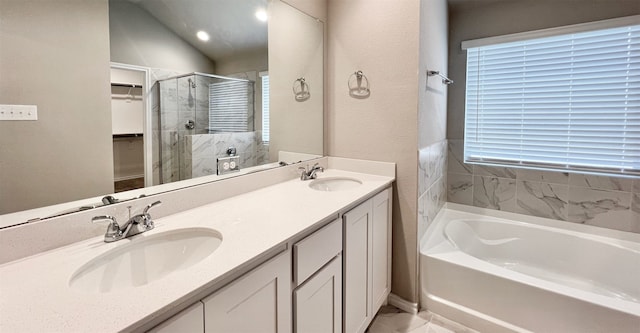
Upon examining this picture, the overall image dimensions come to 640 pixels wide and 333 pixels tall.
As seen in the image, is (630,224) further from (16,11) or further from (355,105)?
(16,11)

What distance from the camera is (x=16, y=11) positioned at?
931 mm

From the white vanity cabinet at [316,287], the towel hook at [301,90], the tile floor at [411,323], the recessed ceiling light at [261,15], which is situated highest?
the recessed ceiling light at [261,15]

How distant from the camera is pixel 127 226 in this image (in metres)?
1.09

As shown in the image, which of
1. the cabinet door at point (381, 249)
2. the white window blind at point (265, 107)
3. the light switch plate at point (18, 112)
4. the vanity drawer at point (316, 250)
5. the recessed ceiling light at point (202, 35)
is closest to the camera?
the light switch plate at point (18, 112)

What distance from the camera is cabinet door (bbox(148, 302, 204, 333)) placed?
2.32ft

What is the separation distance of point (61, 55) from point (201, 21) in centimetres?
68

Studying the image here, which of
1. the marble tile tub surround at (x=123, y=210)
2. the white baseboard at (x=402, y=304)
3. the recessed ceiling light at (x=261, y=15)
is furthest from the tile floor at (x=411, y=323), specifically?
the recessed ceiling light at (x=261, y=15)

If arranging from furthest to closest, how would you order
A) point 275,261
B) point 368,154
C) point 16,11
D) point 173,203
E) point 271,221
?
point 368,154
point 173,203
point 271,221
point 275,261
point 16,11

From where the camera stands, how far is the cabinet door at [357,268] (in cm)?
153

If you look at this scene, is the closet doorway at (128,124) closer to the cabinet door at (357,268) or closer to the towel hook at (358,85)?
the cabinet door at (357,268)

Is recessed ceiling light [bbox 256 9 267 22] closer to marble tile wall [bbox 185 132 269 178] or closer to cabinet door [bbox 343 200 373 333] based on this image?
marble tile wall [bbox 185 132 269 178]

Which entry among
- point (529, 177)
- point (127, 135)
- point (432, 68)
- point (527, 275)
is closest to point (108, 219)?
point (127, 135)

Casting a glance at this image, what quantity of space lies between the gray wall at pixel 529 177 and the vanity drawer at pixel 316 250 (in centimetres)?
190

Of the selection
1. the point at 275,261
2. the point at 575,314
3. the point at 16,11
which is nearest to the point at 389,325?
the point at 575,314
